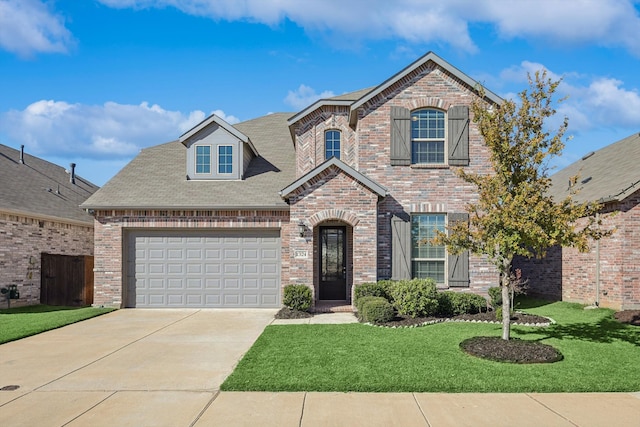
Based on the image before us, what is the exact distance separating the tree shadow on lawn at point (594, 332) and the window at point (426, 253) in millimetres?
3937

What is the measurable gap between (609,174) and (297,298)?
39.1ft

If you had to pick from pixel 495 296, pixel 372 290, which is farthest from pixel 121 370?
pixel 495 296

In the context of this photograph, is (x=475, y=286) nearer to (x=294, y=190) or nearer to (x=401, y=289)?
(x=401, y=289)

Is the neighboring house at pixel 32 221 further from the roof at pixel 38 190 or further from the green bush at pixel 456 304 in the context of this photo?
the green bush at pixel 456 304

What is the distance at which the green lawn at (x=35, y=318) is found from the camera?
10932 mm

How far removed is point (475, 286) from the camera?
14.5 meters

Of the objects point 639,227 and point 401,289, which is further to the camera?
point 639,227

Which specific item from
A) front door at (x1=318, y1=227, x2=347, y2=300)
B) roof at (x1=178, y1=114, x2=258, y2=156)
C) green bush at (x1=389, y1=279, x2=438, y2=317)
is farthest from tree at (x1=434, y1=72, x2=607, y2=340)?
roof at (x1=178, y1=114, x2=258, y2=156)

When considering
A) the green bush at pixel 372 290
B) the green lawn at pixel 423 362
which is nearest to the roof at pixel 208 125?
the green bush at pixel 372 290

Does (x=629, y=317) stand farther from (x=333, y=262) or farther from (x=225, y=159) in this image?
(x=225, y=159)

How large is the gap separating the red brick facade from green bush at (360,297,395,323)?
6335mm

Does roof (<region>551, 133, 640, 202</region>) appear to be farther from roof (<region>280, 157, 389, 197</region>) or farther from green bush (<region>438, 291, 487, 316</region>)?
roof (<region>280, 157, 389, 197</region>)

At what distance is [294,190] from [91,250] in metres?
11.2

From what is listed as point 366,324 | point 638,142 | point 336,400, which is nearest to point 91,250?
point 366,324
